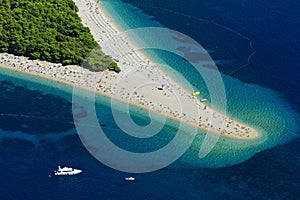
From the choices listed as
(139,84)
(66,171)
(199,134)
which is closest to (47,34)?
(139,84)

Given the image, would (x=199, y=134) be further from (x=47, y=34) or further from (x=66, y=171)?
(x=47, y=34)

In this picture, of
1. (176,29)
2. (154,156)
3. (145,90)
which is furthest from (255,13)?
(154,156)

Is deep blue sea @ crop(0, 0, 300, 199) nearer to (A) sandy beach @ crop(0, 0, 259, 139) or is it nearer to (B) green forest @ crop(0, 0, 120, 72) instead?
(A) sandy beach @ crop(0, 0, 259, 139)

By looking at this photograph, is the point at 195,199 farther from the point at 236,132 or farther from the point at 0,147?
the point at 0,147

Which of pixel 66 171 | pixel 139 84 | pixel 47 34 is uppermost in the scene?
pixel 139 84

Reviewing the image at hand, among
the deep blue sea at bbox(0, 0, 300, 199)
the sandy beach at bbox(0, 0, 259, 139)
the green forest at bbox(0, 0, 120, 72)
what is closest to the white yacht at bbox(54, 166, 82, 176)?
the deep blue sea at bbox(0, 0, 300, 199)

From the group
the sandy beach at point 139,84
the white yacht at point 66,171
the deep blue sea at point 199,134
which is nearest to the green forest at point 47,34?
the sandy beach at point 139,84
